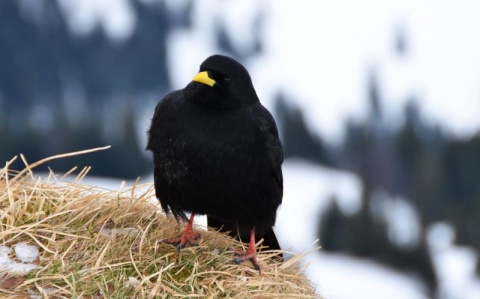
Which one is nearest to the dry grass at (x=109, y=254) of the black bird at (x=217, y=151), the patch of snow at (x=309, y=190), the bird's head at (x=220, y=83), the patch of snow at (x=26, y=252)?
the patch of snow at (x=26, y=252)

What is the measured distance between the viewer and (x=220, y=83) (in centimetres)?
566

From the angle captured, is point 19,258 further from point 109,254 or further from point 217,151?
point 217,151

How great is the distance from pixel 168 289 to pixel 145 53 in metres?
65.1

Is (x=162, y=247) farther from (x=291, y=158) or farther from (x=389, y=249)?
(x=291, y=158)

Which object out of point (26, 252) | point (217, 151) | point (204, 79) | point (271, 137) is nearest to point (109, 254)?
point (26, 252)

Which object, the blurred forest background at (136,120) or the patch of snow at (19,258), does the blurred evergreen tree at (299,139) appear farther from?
the patch of snow at (19,258)

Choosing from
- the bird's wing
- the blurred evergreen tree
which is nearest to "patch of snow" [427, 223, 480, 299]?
the blurred evergreen tree

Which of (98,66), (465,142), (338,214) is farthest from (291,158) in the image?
(98,66)

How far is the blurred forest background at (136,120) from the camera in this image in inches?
1893

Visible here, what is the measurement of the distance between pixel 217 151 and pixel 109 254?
1.06 meters

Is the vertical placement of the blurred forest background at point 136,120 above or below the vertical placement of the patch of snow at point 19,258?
below

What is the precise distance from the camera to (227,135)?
556cm

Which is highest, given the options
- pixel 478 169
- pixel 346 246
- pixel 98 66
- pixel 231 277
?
pixel 231 277

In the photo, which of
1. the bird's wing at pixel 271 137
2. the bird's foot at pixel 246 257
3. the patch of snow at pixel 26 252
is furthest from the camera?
the bird's wing at pixel 271 137
